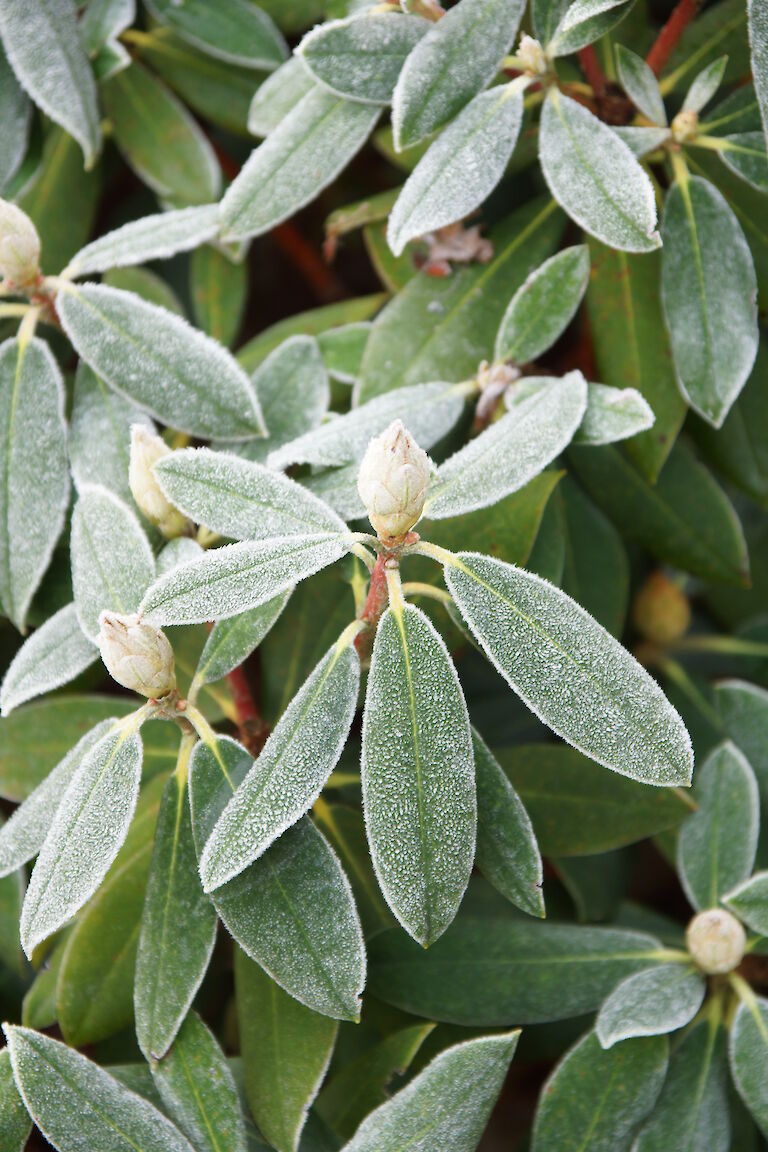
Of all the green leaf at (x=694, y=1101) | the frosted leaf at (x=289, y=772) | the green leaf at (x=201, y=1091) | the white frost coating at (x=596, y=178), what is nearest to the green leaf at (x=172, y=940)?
the green leaf at (x=201, y=1091)

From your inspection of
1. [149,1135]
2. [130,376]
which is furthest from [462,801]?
[130,376]

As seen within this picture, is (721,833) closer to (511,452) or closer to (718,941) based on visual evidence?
(718,941)

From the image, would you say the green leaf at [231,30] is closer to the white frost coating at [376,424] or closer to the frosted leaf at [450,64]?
the frosted leaf at [450,64]

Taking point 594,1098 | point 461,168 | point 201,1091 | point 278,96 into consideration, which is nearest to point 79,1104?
point 201,1091

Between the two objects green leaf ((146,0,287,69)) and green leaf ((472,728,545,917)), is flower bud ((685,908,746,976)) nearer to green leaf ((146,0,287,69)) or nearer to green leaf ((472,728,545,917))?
green leaf ((472,728,545,917))

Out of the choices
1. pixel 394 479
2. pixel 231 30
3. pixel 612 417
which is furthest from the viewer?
pixel 231 30

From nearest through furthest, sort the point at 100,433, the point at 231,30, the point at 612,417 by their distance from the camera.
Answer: the point at 612,417
the point at 100,433
the point at 231,30

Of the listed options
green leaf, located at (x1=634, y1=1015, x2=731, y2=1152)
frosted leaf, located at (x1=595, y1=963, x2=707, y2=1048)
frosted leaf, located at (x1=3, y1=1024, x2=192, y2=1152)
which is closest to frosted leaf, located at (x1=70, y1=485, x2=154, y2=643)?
frosted leaf, located at (x1=3, y1=1024, x2=192, y2=1152)
